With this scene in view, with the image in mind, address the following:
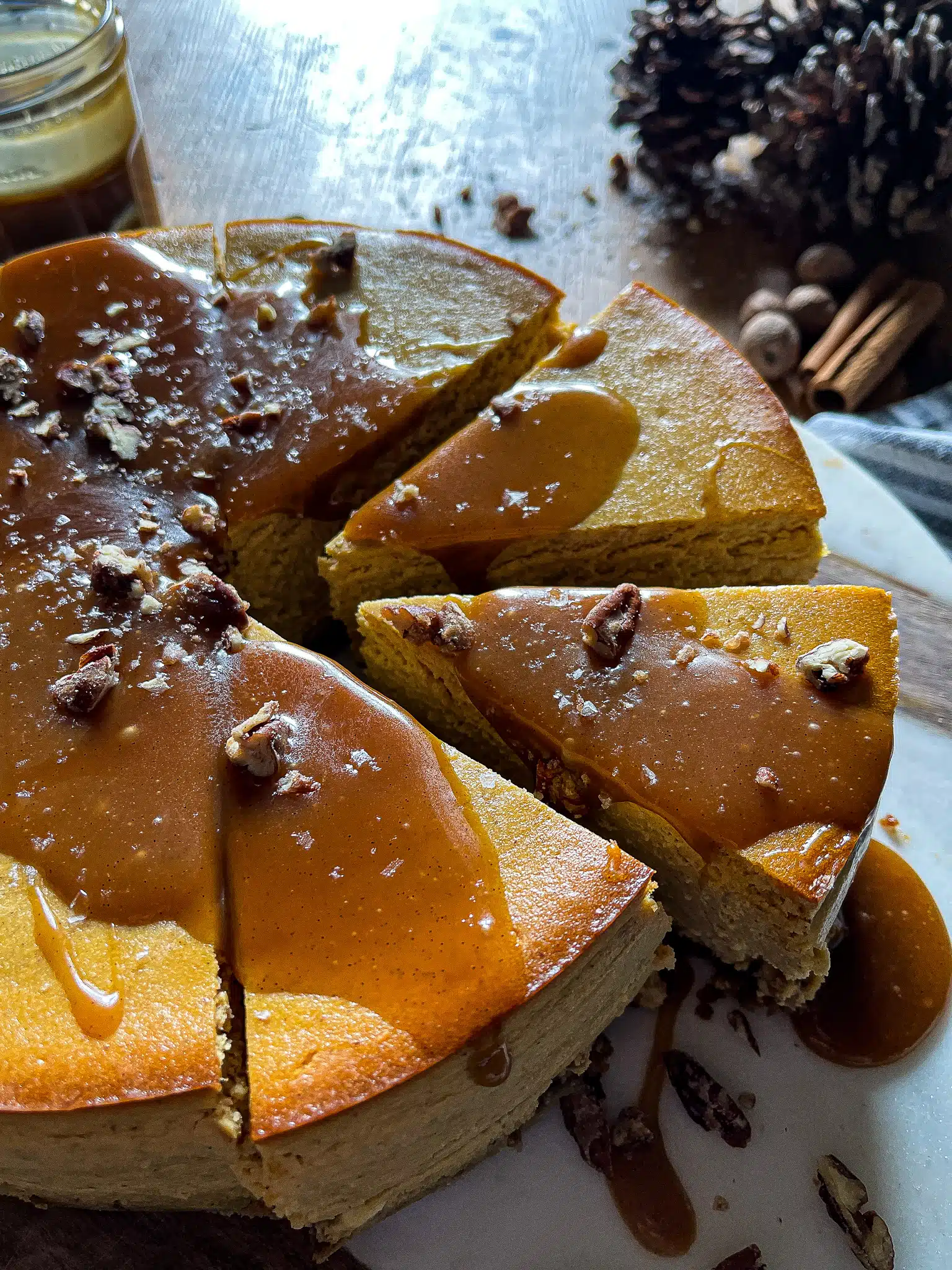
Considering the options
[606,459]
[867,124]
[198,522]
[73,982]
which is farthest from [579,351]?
[73,982]

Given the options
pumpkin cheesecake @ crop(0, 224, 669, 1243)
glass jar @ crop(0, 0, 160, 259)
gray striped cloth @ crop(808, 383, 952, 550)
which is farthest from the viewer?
gray striped cloth @ crop(808, 383, 952, 550)

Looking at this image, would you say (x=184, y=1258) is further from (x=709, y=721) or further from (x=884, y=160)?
(x=884, y=160)

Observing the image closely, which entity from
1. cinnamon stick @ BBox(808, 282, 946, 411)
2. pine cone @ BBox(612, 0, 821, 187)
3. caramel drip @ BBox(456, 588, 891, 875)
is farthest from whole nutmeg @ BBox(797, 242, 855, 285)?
caramel drip @ BBox(456, 588, 891, 875)

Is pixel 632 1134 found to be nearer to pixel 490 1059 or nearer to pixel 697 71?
pixel 490 1059

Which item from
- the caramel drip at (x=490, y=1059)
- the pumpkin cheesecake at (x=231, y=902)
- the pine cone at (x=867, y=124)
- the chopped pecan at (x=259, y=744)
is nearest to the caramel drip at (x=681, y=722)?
the pumpkin cheesecake at (x=231, y=902)

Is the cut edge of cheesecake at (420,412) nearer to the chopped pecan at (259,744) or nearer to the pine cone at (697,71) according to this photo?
the chopped pecan at (259,744)

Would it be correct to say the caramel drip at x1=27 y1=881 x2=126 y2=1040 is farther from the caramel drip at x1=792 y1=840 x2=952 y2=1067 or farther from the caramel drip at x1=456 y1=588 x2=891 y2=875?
the caramel drip at x1=792 y1=840 x2=952 y2=1067
